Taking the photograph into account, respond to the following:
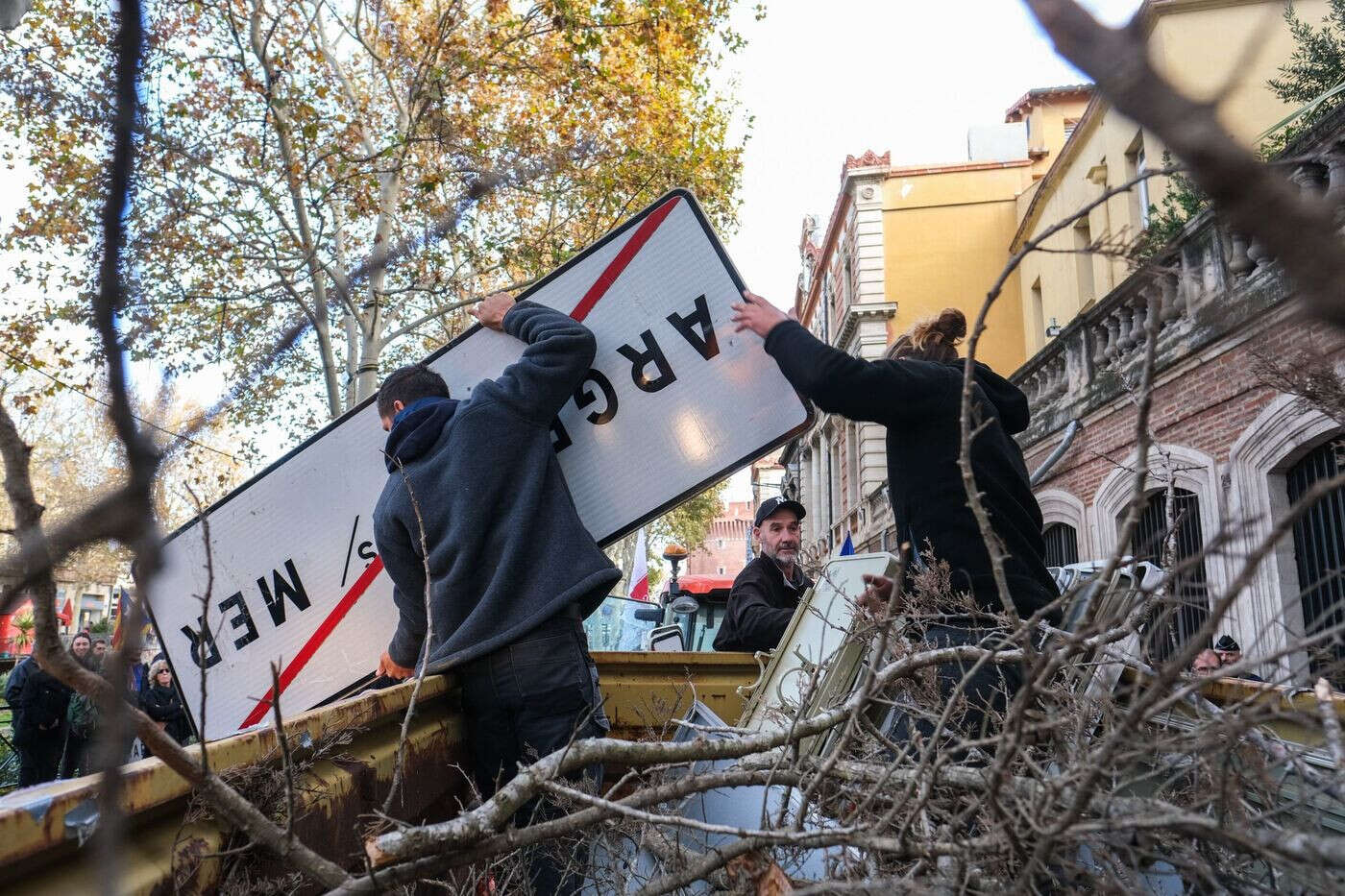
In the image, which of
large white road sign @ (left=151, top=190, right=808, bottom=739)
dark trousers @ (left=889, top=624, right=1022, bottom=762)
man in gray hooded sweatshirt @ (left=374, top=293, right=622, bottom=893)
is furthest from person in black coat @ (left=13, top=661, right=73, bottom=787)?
dark trousers @ (left=889, top=624, right=1022, bottom=762)

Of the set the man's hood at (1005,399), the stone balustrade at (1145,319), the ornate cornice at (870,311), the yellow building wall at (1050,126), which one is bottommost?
the man's hood at (1005,399)

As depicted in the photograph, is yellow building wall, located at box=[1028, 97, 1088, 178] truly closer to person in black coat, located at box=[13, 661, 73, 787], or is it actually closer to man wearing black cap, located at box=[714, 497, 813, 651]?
man wearing black cap, located at box=[714, 497, 813, 651]

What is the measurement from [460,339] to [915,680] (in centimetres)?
246

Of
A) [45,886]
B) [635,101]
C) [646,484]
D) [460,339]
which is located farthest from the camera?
[635,101]

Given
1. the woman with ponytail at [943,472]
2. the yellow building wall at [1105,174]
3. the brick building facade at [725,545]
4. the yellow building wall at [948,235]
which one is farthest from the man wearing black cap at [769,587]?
the brick building facade at [725,545]

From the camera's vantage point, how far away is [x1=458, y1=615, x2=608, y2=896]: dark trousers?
305 cm

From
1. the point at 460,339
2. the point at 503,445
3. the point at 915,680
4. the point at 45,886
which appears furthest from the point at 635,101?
the point at 45,886

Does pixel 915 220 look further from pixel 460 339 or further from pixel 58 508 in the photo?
pixel 58 508

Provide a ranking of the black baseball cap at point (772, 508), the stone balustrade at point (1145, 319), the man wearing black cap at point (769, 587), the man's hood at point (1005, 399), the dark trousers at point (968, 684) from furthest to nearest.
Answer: the stone balustrade at point (1145, 319)
the black baseball cap at point (772, 508)
the man wearing black cap at point (769, 587)
the man's hood at point (1005, 399)
the dark trousers at point (968, 684)

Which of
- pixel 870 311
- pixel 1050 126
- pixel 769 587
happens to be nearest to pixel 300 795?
pixel 769 587

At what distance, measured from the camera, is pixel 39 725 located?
8.78 metres

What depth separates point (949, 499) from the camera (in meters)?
2.78

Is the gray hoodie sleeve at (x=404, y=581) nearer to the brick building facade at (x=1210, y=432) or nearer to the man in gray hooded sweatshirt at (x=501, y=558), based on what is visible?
the man in gray hooded sweatshirt at (x=501, y=558)

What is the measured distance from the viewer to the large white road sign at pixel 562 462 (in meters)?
3.84
